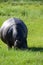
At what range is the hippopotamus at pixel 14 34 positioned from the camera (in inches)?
506

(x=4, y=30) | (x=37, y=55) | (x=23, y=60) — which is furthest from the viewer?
(x=4, y=30)

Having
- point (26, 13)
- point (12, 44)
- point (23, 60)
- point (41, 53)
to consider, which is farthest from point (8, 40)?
point (26, 13)

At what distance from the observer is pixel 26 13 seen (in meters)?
35.9

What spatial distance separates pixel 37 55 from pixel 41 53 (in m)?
0.59

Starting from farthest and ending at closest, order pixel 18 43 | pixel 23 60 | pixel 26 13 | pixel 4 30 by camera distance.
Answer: pixel 26 13 < pixel 4 30 < pixel 18 43 < pixel 23 60

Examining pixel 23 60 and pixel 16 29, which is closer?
pixel 23 60

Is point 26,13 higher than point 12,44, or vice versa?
point 12,44

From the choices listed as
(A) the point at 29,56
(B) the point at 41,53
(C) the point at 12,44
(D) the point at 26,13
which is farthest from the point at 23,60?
(D) the point at 26,13

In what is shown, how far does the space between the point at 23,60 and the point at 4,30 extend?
316 cm

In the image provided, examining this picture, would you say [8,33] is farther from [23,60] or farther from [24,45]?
[23,60]

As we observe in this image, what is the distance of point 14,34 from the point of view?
1311cm

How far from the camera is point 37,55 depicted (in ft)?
38.2

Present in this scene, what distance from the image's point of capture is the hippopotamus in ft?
42.1

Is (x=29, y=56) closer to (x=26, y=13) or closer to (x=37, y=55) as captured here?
(x=37, y=55)
